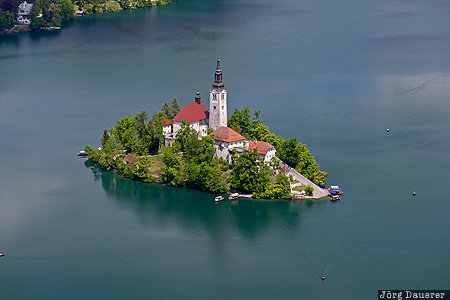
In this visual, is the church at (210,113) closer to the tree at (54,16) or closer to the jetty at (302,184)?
the jetty at (302,184)

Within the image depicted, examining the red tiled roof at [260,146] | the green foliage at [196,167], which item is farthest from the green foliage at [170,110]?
the red tiled roof at [260,146]

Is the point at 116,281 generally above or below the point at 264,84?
below

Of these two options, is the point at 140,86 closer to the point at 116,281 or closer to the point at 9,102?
the point at 9,102

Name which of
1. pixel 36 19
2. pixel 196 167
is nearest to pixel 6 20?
pixel 36 19

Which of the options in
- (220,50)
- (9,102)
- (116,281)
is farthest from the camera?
(220,50)

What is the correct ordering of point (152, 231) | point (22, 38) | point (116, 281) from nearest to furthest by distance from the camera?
point (116, 281) → point (152, 231) → point (22, 38)

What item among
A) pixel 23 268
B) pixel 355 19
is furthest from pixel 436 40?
pixel 23 268

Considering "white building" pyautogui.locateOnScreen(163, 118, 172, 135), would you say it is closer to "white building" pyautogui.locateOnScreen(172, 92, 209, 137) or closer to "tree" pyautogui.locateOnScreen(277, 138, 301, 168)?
"white building" pyautogui.locateOnScreen(172, 92, 209, 137)
